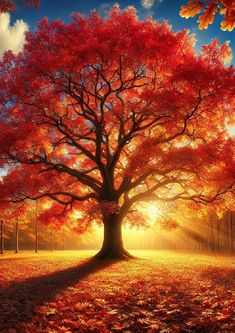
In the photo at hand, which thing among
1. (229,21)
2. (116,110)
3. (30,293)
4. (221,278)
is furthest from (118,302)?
(116,110)

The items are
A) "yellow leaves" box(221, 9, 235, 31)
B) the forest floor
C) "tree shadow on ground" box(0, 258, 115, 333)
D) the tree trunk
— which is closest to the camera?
"yellow leaves" box(221, 9, 235, 31)

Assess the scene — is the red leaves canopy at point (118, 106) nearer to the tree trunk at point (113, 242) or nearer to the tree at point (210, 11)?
the tree trunk at point (113, 242)

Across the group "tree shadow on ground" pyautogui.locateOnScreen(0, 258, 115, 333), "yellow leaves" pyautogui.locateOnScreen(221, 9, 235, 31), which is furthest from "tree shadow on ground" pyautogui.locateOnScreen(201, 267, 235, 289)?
"yellow leaves" pyautogui.locateOnScreen(221, 9, 235, 31)

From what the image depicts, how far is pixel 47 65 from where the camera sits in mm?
17062

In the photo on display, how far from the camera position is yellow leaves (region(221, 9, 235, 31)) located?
181 inches

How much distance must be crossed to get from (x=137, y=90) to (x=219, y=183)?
627 cm

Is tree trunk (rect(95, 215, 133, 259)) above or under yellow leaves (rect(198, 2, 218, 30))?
under

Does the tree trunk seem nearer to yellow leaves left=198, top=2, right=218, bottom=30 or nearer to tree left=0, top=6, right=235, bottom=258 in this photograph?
tree left=0, top=6, right=235, bottom=258

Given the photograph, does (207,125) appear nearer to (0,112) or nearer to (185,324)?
(0,112)

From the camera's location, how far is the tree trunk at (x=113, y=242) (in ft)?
65.9

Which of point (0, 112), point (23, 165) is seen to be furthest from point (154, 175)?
point (0, 112)

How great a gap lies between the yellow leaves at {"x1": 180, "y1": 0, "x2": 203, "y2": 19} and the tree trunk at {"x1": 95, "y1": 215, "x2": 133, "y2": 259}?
16736 millimetres

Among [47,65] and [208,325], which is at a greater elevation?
[47,65]

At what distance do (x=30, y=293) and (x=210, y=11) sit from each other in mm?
7921
